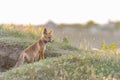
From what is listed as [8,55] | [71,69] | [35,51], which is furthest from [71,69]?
[8,55]

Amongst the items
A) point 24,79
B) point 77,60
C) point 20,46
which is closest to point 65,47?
A: point 20,46

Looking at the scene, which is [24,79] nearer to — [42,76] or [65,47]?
[42,76]

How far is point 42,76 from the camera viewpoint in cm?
958

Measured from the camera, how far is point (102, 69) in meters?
9.90

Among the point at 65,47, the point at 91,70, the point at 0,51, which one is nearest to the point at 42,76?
the point at 91,70

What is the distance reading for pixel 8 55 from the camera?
13008 mm

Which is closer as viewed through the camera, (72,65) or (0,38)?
(72,65)

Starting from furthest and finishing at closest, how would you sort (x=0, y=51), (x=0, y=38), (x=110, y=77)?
1. (x=0, y=38)
2. (x=0, y=51)
3. (x=110, y=77)

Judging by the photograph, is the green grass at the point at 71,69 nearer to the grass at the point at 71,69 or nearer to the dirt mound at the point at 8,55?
the grass at the point at 71,69

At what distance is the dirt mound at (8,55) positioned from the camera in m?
12.9

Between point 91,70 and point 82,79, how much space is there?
0.32 metres

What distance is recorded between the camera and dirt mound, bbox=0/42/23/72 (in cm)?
1288

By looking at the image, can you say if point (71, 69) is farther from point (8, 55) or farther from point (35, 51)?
point (8, 55)

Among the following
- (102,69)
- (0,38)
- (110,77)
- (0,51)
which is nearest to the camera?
(110,77)
